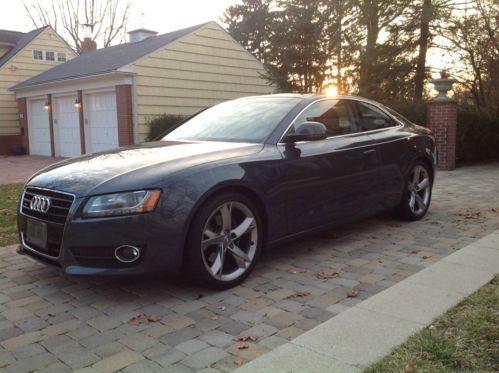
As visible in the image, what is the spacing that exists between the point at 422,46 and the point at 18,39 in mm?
18923

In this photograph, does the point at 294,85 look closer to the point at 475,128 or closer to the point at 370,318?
the point at 475,128

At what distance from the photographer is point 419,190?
6.20m

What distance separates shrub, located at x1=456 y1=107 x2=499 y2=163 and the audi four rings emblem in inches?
443

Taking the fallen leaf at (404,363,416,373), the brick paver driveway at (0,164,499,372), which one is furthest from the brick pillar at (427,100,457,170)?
the fallen leaf at (404,363,416,373)

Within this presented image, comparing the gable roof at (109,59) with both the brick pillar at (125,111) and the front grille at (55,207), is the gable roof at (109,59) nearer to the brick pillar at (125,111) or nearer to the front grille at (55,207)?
the brick pillar at (125,111)

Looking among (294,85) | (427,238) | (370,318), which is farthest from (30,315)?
(294,85)

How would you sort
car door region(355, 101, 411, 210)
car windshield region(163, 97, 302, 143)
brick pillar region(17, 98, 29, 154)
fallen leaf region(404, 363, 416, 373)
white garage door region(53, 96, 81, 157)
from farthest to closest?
brick pillar region(17, 98, 29, 154) → white garage door region(53, 96, 81, 157) → car door region(355, 101, 411, 210) → car windshield region(163, 97, 302, 143) → fallen leaf region(404, 363, 416, 373)

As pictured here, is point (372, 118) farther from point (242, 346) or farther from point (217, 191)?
point (242, 346)

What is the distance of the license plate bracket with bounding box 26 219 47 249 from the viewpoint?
11.8ft

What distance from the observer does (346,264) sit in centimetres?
448

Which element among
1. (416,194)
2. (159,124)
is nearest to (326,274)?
(416,194)

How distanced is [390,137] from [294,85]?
13442 millimetres

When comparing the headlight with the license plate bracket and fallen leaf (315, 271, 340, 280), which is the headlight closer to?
the license plate bracket

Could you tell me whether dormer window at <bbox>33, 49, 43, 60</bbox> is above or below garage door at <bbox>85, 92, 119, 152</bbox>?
above
